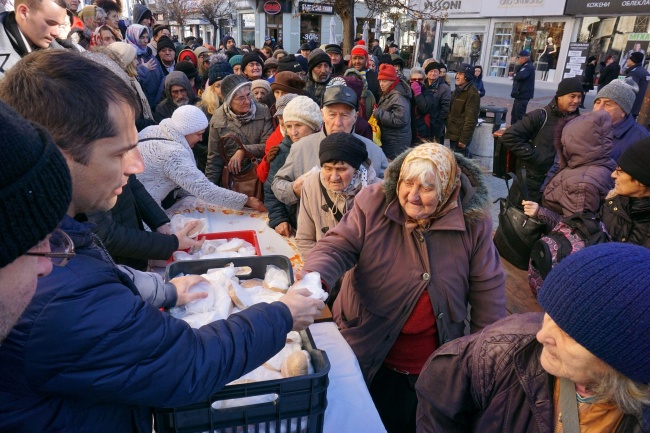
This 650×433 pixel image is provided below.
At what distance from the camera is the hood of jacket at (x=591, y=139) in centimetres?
361

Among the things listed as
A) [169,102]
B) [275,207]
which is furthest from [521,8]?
[275,207]

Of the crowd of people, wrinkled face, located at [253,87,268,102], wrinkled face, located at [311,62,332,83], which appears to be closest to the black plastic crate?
the crowd of people

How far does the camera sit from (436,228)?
2102mm

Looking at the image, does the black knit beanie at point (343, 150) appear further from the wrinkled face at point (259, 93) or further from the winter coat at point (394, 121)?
the winter coat at point (394, 121)

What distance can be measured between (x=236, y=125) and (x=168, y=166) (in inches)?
63.8

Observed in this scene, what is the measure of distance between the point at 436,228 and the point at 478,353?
0.73 meters

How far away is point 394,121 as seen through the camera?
6.19 metres

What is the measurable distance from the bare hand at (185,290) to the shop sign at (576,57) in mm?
20744

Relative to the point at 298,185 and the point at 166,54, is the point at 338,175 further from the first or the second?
the point at 166,54

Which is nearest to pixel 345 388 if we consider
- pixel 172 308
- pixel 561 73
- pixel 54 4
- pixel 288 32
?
pixel 172 308

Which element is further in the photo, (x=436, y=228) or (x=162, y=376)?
(x=436, y=228)

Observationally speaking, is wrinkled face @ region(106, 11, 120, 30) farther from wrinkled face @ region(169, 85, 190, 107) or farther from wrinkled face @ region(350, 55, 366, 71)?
wrinkled face @ region(350, 55, 366, 71)

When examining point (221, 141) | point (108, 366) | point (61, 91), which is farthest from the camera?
point (221, 141)

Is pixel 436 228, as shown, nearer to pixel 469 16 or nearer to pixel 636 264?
pixel 636 264
